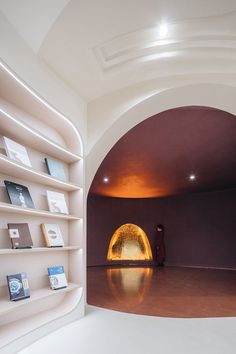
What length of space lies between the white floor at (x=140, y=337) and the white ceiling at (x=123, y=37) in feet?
8.95

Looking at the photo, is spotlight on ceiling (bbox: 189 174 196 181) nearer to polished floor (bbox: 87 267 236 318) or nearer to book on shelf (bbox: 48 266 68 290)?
polished floor (bbox: 87 267 236 318)

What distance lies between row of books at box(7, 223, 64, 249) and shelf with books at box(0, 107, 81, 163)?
833mm

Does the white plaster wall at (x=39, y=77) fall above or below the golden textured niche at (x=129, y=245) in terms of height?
above

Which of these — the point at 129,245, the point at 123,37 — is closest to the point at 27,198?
the point at 123,37

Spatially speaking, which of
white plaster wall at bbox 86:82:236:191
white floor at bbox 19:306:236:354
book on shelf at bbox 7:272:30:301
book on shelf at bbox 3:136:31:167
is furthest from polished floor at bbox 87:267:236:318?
book on shelf at bbox 3:136:31:167

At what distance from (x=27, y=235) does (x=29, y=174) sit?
0.58 metres

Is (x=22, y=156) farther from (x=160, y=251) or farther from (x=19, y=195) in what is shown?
(x=160, y=251)

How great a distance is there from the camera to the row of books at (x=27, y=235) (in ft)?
7.54

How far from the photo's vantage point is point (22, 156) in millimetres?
2490

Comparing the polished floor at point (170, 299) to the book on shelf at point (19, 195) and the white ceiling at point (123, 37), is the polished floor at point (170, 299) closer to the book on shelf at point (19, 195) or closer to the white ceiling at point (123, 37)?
the book on shelf at point (19, 195)

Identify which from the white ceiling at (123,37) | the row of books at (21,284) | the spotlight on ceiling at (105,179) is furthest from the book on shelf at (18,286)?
the spotlight on ceiling at (105,179)

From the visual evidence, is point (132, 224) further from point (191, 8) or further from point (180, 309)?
point (191, 8)

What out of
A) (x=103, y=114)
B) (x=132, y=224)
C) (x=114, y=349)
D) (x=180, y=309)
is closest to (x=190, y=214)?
(x=132, y=224)

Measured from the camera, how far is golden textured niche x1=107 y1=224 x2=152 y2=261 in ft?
34.4
